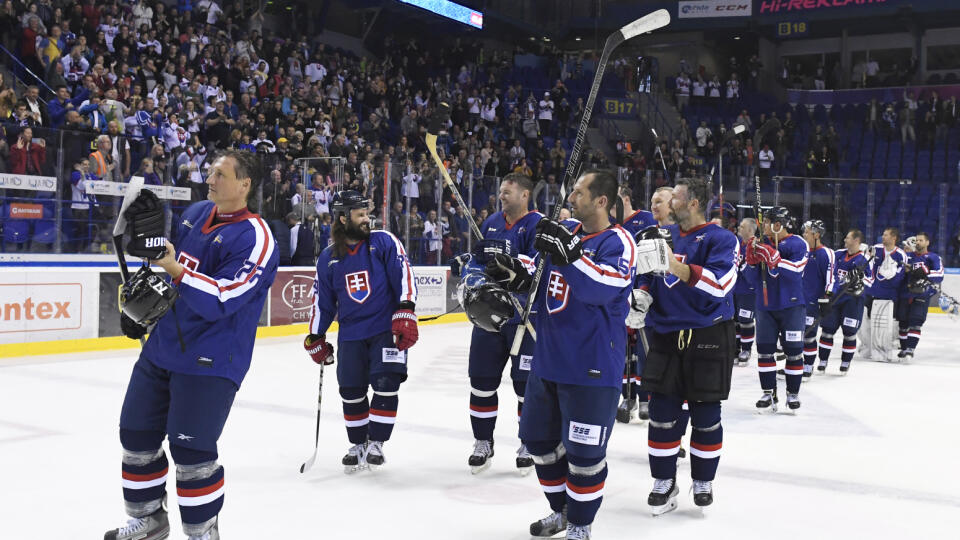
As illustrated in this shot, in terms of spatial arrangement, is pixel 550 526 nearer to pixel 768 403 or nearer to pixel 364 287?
pixel 364 287

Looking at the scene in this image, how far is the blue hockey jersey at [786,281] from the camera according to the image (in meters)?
6.66

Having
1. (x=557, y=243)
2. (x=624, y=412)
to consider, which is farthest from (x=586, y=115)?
(x=624, y=412)

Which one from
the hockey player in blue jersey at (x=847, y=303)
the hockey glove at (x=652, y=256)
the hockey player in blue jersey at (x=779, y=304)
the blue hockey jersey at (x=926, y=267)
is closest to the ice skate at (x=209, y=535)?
the hockey glove at (x=652, y=256)

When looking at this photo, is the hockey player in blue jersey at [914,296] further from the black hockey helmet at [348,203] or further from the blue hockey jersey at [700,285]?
the black hockey helmet at [348,203]

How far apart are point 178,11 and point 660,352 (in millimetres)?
13407

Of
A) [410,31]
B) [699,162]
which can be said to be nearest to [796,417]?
[699,162]

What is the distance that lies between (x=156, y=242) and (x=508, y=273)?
1.27 meters

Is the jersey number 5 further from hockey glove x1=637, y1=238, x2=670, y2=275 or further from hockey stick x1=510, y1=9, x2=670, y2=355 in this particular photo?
hockey glove x1=637, y1=238, x2=670, y2=275

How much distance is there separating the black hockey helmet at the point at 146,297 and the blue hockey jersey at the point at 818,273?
6883 millimetres

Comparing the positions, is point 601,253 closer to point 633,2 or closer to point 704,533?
point 704,533

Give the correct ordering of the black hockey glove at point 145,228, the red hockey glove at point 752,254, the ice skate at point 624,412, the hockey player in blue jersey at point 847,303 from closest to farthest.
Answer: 1. the black hockey glove at point 145,228
2. the ice skate at point 624,412
3. the red hockey glove at point 752,254
4. the hockey player in blue jersey at point 847,303

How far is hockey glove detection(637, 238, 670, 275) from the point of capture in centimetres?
340

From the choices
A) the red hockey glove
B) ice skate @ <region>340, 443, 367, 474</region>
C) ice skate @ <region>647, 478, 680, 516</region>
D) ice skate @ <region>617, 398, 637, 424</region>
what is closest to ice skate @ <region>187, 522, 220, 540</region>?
ice skate @ <region>340, 443, 367, 474</region>

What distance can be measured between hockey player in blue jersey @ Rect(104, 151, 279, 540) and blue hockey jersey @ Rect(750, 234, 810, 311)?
459cm
